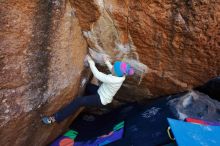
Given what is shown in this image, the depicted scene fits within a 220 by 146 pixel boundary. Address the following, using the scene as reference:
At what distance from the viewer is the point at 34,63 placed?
9.61 feet

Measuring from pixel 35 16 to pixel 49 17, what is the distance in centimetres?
16

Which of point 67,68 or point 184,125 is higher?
point 67,68

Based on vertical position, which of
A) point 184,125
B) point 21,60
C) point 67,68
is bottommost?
point 184,125

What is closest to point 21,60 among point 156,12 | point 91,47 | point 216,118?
point 91,47

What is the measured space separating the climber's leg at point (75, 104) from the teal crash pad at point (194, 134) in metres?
1.06

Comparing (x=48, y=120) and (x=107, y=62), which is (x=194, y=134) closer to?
(x=107, y=62)

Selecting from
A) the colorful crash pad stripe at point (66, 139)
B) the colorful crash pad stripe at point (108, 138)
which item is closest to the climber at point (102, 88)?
the colorful crash pad stripe at point (108, 138)

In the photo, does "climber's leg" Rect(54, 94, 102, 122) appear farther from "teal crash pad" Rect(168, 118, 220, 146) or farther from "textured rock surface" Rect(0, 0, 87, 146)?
"teal crash pad" Rect(168, 118, 220, 146)

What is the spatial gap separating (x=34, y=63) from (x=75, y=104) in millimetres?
788

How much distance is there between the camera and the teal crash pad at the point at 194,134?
102 inches

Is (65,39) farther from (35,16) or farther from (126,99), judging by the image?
(126,99)

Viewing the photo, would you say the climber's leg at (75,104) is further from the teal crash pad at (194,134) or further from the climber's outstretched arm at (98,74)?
the teal crash pad at (194,134)

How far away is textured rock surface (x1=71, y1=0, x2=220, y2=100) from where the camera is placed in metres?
2.92

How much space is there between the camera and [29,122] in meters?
3.16
